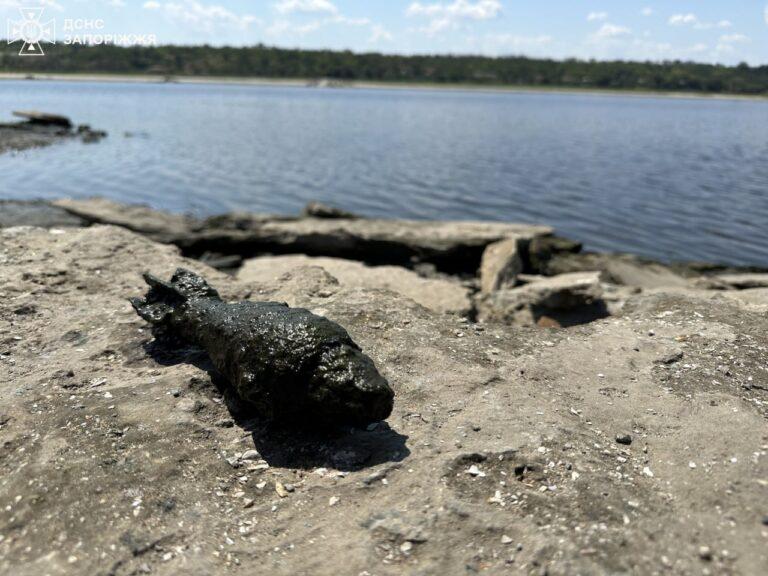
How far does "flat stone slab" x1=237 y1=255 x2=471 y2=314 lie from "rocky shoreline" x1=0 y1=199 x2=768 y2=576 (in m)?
2.42

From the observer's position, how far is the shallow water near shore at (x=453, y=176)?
798 inches

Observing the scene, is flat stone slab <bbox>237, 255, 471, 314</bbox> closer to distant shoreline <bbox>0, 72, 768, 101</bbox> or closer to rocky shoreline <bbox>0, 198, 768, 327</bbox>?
rocky shoreline <bbox>0, 198, 768, 327</bbox>

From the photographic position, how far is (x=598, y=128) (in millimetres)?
51438

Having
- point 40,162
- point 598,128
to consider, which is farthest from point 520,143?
point 40,162

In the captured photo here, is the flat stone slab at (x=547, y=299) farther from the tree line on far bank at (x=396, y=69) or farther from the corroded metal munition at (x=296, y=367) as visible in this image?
the tree line on far bank at (x=396, y=69)

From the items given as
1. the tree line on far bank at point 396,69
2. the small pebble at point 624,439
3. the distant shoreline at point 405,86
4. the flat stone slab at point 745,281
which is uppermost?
the tree line on far bank at point 396,69

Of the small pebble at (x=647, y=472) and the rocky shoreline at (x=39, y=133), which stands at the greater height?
the rocky shoreline at (x=39, y=133)

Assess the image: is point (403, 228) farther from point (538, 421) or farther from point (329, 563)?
point (329, 563)

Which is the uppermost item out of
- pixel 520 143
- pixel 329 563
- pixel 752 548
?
pixel 520 143

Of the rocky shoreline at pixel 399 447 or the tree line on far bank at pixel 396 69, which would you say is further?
the tree line on far bank at pixel 396 69

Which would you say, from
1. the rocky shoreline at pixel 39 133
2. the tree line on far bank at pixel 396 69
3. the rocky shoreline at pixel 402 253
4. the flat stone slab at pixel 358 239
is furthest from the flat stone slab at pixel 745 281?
the tree line on far bank at pixel 396 69

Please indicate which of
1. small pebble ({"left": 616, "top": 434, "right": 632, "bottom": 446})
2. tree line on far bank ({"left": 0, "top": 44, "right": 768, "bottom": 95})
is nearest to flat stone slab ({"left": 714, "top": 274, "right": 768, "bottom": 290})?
small pebble ({"left": 616, "top": 434, "right": 632, "bottom": 446})

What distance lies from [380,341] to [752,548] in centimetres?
405

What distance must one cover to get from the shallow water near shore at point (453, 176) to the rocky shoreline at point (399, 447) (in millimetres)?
11365
